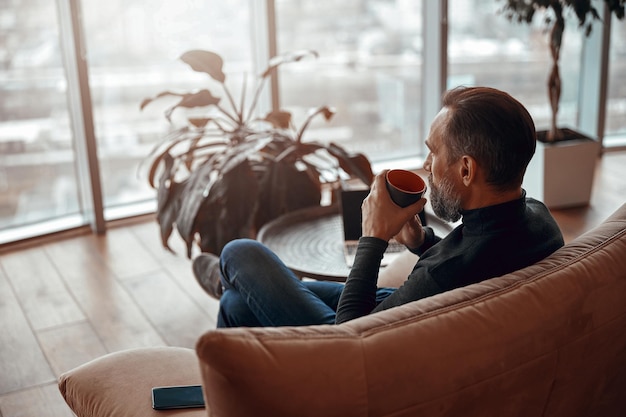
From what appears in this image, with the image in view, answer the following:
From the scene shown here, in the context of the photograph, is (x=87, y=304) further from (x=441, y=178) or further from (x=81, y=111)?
(x=441, y=178)

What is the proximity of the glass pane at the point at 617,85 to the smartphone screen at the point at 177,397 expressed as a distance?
4.26 metres

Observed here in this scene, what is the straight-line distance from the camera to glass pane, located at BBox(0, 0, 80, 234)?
12.2ft

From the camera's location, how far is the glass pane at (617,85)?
511 cm

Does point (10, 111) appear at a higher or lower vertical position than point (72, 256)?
higher

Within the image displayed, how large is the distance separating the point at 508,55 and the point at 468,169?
372cm

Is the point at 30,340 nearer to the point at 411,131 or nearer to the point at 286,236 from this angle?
the point at 286,236

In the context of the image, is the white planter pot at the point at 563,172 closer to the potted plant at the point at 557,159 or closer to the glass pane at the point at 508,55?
the potted plant at the point at 557,159

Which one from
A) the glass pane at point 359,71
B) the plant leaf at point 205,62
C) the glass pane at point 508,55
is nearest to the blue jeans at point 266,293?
the plant leaf at point 205,62

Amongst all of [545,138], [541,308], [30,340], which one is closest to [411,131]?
[545,138]

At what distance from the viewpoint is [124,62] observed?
4078mm

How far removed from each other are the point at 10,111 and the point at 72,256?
76 cm

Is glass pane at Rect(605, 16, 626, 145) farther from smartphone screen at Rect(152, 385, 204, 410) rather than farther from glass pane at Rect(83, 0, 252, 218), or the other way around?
smartphone screen at Rect(152, 385, 204, 410)

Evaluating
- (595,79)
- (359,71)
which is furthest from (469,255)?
(595,79)

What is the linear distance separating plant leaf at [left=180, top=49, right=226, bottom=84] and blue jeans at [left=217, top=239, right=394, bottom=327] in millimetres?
1120
